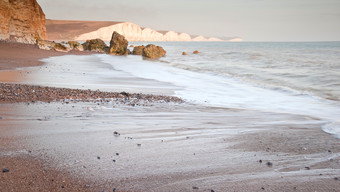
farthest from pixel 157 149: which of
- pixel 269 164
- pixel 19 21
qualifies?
pixel 19 21

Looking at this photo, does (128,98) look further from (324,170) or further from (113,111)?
(324,170)

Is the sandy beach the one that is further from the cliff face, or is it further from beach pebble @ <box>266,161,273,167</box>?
the cliff face

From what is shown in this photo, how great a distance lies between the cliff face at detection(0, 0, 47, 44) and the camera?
2627 cm

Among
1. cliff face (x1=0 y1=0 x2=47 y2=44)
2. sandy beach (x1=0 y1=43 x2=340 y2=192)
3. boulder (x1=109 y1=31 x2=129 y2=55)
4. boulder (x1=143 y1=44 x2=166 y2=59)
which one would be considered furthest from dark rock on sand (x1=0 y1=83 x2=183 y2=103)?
boulder (x1=109 y1=31 x2=129 y2=55)

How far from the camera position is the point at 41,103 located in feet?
18.6

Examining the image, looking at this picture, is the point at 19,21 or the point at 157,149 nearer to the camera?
the point at 157,149

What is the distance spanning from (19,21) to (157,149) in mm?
30256

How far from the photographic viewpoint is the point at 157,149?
3422 millimetres

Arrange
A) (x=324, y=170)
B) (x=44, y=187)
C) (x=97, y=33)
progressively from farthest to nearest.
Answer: (x=97, y=33) < (x=324, y=170) < (x=44, y=187)

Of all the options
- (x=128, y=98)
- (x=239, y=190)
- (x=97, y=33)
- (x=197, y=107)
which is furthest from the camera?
(x=97, y=33)

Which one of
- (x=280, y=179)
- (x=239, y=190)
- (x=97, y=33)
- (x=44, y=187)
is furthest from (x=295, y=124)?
(x=97, y=33)

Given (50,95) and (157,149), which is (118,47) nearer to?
(50,95)

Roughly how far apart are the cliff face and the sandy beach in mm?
24350

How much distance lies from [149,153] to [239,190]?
1.16 m
